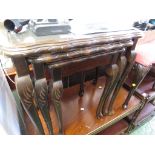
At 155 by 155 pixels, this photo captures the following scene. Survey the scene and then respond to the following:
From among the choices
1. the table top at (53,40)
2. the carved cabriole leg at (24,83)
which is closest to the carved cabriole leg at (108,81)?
the table top at (53,40)

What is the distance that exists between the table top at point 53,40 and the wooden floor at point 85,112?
56cm

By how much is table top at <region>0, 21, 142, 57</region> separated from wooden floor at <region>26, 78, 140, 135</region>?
0.56 m

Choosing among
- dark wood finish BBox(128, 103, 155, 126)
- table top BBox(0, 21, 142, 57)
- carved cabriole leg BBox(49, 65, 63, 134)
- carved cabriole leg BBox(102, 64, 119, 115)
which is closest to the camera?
table top BBox(0, 21, 142, 57)

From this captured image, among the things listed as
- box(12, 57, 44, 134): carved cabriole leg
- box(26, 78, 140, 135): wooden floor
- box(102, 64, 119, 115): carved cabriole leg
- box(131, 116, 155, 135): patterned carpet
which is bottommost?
box(131, 116, 155, 135): patterned carpet

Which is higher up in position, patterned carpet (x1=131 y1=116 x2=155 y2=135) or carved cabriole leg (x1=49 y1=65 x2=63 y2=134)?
carved cabriole leg (x1=49 y1=65 x2=63 y2=134)

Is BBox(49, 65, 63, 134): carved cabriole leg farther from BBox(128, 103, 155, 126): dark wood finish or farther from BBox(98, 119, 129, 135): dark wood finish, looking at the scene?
BBox(128, 103, 155, 126): dark wood finish

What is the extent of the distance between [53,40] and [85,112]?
0.65 m

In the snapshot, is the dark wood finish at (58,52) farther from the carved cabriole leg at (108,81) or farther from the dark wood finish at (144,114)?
the dark wood finish at (144,114)

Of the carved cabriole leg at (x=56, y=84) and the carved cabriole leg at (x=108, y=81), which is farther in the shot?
the carved cabriole leg at (x=108, y=81)

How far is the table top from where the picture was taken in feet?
1.37

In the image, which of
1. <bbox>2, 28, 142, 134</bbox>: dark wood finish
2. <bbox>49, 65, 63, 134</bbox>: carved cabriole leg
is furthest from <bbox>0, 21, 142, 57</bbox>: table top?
<bbox>49, 65, 63, 134</bbox>: carved cabriole leg

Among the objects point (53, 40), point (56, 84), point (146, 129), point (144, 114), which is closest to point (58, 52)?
point (53, 40)

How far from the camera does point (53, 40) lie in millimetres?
470

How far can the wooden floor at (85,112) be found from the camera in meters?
0.88
